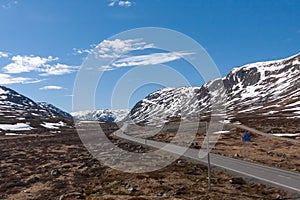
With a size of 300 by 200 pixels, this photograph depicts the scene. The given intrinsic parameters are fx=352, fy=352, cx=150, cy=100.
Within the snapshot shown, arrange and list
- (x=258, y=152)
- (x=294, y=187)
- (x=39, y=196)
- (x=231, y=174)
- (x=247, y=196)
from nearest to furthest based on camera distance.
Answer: (x=247, y=196)
(x=294, y=187)
(x=39, y=196)
(x=231, y=174)
(x=258, y=152)

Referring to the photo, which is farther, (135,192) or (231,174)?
(231,174)

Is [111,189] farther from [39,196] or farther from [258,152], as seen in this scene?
[258,152]

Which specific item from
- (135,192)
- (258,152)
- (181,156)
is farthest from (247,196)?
(258,152)

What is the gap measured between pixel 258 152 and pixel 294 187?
29297mm

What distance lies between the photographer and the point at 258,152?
192 ft

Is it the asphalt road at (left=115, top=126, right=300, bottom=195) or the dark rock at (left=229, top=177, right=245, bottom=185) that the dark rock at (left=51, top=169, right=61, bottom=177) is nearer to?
the asphalt road at (left=115, top=126, right=300, bottom=195)

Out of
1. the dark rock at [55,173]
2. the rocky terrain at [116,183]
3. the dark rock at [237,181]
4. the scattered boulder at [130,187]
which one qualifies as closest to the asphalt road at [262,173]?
the dark rock at [237,181]

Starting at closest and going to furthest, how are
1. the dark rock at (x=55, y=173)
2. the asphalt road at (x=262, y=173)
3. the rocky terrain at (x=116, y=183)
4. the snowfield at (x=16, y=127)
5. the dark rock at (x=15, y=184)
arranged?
the rocky terrain at (x=116, y=183), the asphalt road at (x=262, y=173), the dark rock at (x=15, y=184), the dark rock at (x=55, y=173), the snowfield at (x=16, y=127)

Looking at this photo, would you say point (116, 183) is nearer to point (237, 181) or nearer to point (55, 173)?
point (237, 181)

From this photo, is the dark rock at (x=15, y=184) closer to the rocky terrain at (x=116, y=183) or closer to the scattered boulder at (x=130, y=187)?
the rocky terrain at (x=116, y=183)

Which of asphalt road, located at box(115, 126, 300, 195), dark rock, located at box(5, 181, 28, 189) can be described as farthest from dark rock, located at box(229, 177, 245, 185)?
dark rock, located at box(5, 181, 28, 189)

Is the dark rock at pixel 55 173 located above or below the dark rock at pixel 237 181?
below

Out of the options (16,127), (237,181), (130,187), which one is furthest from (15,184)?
(16,127)

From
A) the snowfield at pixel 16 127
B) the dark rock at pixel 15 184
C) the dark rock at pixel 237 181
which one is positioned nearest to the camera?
the dark rock at pixel 237 181
